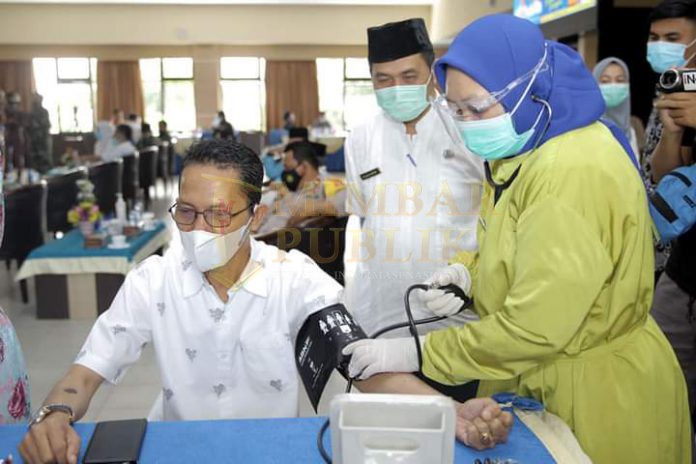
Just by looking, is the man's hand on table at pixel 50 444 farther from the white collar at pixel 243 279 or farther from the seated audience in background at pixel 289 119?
the seated audience in background at pixel 289 119

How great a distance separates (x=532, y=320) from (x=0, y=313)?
3.57ft

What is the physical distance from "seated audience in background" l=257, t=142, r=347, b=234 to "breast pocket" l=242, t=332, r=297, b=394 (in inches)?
70.0

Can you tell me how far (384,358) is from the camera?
1179mm

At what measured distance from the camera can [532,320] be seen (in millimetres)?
1029

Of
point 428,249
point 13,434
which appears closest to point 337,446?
point 13,434

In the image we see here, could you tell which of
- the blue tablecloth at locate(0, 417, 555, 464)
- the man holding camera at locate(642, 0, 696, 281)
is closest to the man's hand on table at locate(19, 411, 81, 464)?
the blue tablecloth at locate(0, 417, 555, 464)

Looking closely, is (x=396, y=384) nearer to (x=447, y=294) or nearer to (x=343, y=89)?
(x=447, y=294)

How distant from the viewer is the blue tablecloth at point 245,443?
1.02 meters

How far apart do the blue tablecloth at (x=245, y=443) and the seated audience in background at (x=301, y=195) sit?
2.16 meters

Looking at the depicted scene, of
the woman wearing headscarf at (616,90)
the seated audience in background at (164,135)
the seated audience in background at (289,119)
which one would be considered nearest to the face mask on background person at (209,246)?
the woman wearing headscarf at (616,90)

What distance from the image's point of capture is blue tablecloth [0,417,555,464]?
3.35 ft

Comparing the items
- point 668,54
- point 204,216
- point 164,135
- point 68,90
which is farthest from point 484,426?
point 68,90

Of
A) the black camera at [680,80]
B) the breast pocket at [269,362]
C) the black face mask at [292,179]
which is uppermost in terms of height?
the black camera at [680,80]

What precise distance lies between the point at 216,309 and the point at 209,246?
16 centimetres
